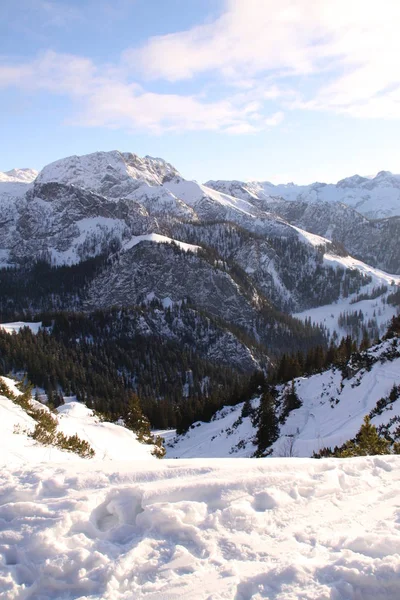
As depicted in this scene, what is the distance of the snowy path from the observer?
4961mm

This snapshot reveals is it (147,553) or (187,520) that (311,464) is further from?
(147,553)

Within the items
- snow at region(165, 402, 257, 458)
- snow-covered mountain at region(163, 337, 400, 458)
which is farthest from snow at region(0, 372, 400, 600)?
snow at region(165, 402, 257, 458)

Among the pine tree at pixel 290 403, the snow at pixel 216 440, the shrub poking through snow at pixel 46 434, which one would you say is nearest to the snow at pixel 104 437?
the shrub poking through snow at pixel 46 434

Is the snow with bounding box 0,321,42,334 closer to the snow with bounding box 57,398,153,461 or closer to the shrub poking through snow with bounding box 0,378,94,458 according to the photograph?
the snow with bounding box 57,398,153,461

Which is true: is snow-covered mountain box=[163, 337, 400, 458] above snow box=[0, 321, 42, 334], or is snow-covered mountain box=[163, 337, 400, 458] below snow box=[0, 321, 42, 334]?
above

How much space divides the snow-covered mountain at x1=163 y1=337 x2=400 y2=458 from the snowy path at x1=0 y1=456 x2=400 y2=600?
43.0ft

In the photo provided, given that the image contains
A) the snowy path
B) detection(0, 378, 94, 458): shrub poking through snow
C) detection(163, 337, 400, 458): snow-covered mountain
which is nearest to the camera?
the snowy path

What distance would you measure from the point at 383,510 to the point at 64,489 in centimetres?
625

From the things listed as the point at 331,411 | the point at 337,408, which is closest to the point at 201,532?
the point at 337,408

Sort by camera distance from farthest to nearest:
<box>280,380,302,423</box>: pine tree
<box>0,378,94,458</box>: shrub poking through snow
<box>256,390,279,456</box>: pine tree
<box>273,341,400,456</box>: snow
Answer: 1. <box>280,380,302,423</box>: pine tree
2. <box>256,390,279,456</box>: pine tree
3. <box>273,341,400,456</box>: snow
4. <box>0,378,94,458</box>: shrub poking through snow

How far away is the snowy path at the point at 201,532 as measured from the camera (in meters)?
4.96

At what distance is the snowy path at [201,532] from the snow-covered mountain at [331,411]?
13.1 metres

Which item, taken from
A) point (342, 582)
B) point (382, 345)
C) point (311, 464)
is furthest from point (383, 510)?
point (382, 345)

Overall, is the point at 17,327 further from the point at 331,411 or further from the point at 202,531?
the point at 202,531
